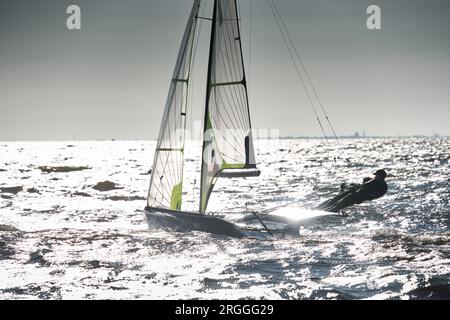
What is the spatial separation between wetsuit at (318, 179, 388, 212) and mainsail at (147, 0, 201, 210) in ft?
19.5

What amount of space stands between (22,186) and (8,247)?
30.3 meters

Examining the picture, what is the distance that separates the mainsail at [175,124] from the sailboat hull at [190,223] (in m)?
1.32

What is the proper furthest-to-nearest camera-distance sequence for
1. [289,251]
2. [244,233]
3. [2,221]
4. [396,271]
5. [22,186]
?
[22,186], [2,221], [244,233], [289,251], [396,271]

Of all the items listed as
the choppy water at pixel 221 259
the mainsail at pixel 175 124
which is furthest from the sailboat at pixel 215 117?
the choppy water at pixel 221 259

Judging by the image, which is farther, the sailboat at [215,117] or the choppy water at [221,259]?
the sailboat at [215,117]

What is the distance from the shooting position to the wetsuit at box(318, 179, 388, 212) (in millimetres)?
20359

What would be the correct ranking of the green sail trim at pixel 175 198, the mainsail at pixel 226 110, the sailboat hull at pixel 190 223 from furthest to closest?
1. the green sail trim at pixel 175 198
2. the mainsail at pixel 226 110
3. the sailboat hull at pixel 190 223

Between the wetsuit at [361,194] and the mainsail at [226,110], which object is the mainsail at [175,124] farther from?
the wetsuit at [361,194]

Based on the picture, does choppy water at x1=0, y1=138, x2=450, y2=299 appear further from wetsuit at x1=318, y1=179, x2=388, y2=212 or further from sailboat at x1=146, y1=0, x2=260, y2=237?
sailboat at x1=146, y1=0, x2=260, y2=237

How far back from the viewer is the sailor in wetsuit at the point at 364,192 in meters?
20.3
